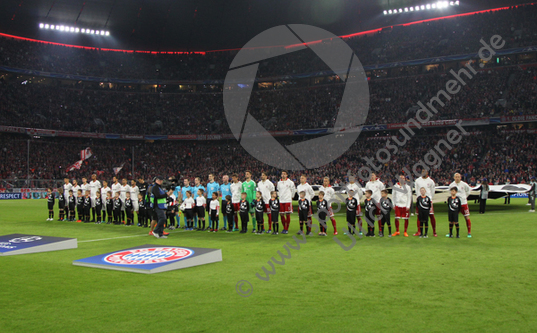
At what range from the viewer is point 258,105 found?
53000 mm

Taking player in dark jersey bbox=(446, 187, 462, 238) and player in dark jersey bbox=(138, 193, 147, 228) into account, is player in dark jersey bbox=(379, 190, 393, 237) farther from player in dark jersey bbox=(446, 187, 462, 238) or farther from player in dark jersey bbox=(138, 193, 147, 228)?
player in dark jersey bbox=(138, 193, 147, 228)

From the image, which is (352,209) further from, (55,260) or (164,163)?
(164,163)

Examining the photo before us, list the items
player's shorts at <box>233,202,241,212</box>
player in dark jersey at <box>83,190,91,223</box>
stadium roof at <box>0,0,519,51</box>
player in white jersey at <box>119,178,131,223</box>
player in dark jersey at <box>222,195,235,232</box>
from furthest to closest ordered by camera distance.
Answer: stadium roof at <box>0,0,519,51</box>, player in dark jersey at <box>83,190,91,223</box>, player in white jersey at <box>119,178,131,223</box>, player's shorts at <box>233,202,241,212</box>, player in dark jersey at <box>222,195,235,232</box>

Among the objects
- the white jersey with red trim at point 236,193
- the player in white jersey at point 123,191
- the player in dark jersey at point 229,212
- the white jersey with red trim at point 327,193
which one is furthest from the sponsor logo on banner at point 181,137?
the white jersey with red trim at point 327,193

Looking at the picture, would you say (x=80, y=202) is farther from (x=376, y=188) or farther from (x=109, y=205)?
(x=376, y=188)

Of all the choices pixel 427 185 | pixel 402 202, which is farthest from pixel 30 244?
pixel 427 185

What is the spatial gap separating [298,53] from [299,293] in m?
53.6

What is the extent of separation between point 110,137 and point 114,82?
29.0 ft

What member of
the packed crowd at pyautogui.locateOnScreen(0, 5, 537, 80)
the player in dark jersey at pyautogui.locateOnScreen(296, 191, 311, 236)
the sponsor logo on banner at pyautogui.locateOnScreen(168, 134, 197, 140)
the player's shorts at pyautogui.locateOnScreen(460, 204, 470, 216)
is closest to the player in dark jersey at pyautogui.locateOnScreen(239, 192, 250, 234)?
the player in dark jersey at pyautogui.locateOnScreen(296, 191, 311, 236)

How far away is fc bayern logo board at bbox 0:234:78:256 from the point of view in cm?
963

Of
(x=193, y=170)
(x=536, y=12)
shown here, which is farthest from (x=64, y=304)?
(x=536, y=12)

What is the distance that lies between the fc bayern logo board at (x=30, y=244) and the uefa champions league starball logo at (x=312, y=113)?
33.7 m

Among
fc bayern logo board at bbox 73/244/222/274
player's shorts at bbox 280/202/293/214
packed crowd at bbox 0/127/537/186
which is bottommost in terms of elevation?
fc bayern logo board at bbox 73/244/222/274

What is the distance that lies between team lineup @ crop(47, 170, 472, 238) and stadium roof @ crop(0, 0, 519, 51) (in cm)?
3653
